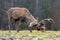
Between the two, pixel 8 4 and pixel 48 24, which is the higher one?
pixel 8 4

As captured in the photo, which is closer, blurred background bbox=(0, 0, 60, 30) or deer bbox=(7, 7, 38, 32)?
deer bbox=(7, 7, 38, 32)

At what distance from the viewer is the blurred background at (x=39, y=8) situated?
26.5 metres

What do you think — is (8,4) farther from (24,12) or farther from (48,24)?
(24,12)

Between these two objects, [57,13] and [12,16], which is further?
[57,13]

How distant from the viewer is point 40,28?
59.1 feet

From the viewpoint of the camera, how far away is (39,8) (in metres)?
27.2

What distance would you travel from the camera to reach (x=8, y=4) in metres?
26.6

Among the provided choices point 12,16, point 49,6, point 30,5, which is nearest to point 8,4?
point 30,5

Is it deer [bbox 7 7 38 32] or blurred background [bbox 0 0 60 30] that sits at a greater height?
deer [bbox 7 7 38 32]

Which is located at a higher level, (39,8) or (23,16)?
(23,16)

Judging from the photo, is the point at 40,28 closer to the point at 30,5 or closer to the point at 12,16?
the point at 12,16

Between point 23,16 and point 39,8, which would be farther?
point 39,8

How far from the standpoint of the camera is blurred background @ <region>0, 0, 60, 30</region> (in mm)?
26547

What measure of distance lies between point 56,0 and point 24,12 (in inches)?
446
